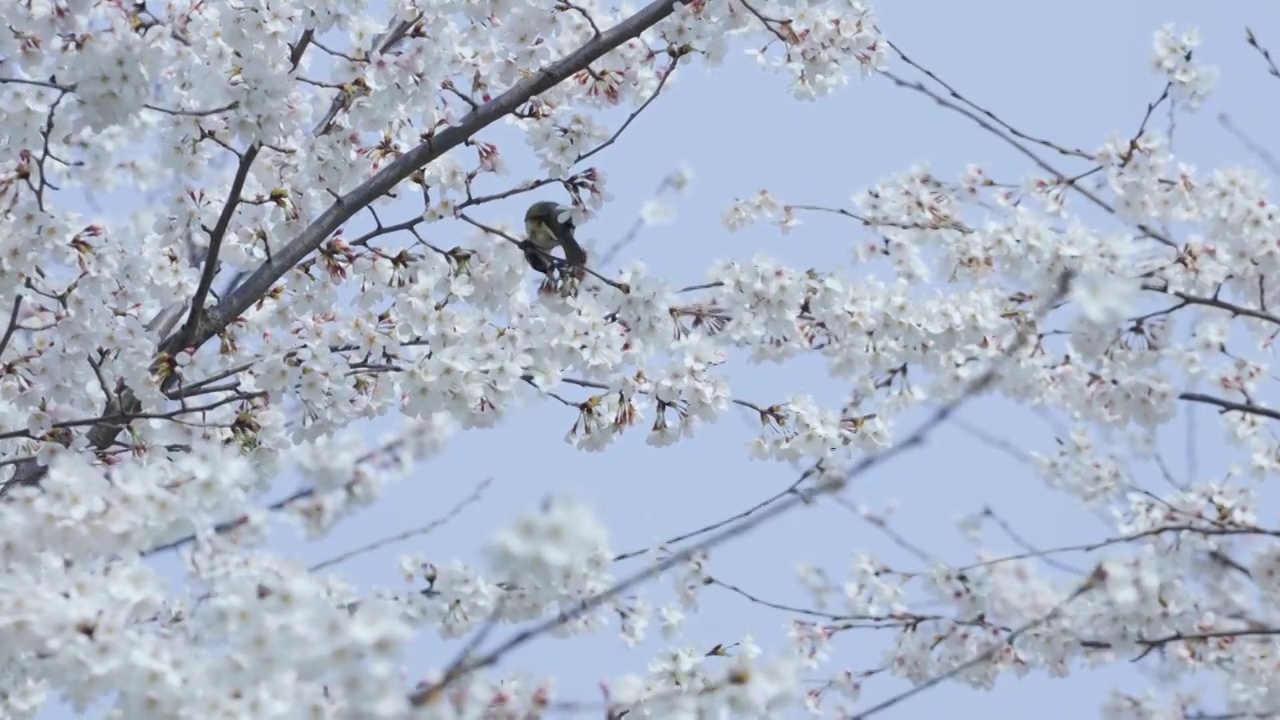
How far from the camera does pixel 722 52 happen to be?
4.82 metres

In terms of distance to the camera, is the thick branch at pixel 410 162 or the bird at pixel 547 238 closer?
the thick branch at pixel 410 162

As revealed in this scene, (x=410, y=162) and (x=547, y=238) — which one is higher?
(x=410, y=162)

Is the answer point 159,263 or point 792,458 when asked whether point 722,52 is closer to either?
point 792,458

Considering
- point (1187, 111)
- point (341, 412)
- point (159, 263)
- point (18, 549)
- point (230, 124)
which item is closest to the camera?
point (18, 549)

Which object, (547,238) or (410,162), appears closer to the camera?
(410,162)

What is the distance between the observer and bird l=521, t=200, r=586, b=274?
14.8 ft

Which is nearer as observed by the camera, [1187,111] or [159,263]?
[159,263]

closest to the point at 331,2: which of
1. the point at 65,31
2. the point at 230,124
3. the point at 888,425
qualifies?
the point at 230,124

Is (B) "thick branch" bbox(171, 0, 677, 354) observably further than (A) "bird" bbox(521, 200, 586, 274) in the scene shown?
No

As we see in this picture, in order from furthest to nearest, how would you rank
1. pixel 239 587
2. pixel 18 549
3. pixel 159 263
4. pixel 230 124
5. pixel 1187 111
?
pixel 1187 111 < pixel 159 263 < pixel 230 124 < pixel 18 549 < pixel 239 587

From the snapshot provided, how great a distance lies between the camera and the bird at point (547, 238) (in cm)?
450

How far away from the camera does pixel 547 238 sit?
4527mm

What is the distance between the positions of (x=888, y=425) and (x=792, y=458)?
63 centimetres

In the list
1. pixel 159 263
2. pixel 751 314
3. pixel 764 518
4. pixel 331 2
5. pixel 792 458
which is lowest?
pixel 764 518
